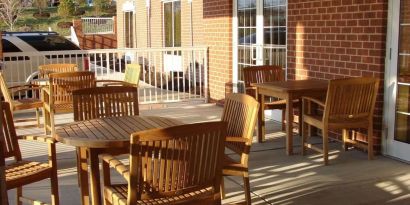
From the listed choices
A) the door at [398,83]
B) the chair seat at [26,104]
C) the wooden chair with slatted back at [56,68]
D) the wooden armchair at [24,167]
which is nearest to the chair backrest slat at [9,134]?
the wooden armchair at [24,167]

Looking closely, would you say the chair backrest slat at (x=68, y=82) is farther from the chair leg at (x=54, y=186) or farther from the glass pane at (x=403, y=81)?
the glass pane at (x=403, y=81)

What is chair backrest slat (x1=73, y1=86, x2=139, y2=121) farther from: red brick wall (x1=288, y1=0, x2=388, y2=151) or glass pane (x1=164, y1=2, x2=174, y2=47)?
glass pane (x1=164, y1=2, x2=174, y2=47)

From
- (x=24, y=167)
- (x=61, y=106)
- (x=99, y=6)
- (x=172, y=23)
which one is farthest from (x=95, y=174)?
(x=99, y=6)

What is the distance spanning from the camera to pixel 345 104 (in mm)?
5238

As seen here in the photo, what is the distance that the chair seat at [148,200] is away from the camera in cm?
277

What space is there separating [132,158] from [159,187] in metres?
0.24

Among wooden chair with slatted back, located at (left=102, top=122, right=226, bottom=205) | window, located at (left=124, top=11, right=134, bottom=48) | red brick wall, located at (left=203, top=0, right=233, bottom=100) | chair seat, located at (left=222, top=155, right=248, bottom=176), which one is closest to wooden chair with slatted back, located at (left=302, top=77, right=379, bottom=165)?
chair seat, located at (left=222, top=155, right=248, bottom=176)

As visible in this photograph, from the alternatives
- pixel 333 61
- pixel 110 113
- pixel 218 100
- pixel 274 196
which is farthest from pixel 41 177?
pixel 218 100

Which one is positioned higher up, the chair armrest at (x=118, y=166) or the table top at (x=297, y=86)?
the table top at (x=297, y=86)

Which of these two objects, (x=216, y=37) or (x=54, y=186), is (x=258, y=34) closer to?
(x=216, y=37)

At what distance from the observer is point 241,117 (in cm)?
371

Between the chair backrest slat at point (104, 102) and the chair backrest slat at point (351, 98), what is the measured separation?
194cm

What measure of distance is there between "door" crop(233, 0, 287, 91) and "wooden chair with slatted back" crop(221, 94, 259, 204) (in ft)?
12.1

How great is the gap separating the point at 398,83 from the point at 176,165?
342 centimetres
